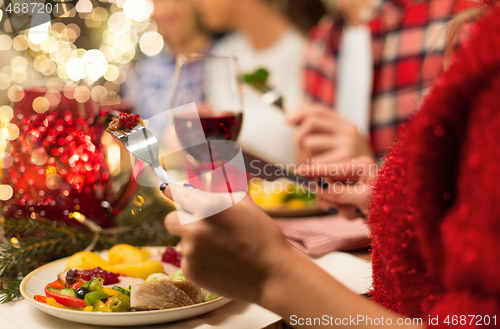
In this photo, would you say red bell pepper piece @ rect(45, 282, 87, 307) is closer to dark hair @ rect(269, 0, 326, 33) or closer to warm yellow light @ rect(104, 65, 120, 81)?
dark hair @ rect(269, 0, 326, 33)

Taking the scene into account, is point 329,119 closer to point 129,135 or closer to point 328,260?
point 328,260

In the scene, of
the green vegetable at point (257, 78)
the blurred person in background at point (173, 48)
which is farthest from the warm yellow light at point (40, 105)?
the blurred person in background at point (173, 48)

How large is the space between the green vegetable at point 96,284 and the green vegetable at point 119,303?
0.03 m

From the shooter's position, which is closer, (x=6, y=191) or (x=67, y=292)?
(x=67, y=292)

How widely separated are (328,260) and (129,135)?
0.40 m

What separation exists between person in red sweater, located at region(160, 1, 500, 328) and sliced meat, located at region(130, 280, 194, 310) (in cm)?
10


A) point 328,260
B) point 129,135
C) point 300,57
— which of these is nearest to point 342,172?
point 328,260

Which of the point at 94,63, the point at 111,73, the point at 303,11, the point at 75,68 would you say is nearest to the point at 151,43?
the point at 111,73

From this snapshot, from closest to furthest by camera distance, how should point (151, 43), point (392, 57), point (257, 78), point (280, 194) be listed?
point (257, 78) → point (280, 194) → point (392, 57) → point (151, 43)

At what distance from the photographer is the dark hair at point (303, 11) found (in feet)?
6.89

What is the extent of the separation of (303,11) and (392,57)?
2.34 ft

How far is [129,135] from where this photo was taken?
0.40 meters

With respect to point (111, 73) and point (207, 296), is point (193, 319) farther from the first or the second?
point (111, 73)

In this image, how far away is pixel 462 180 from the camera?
0.25 meters
